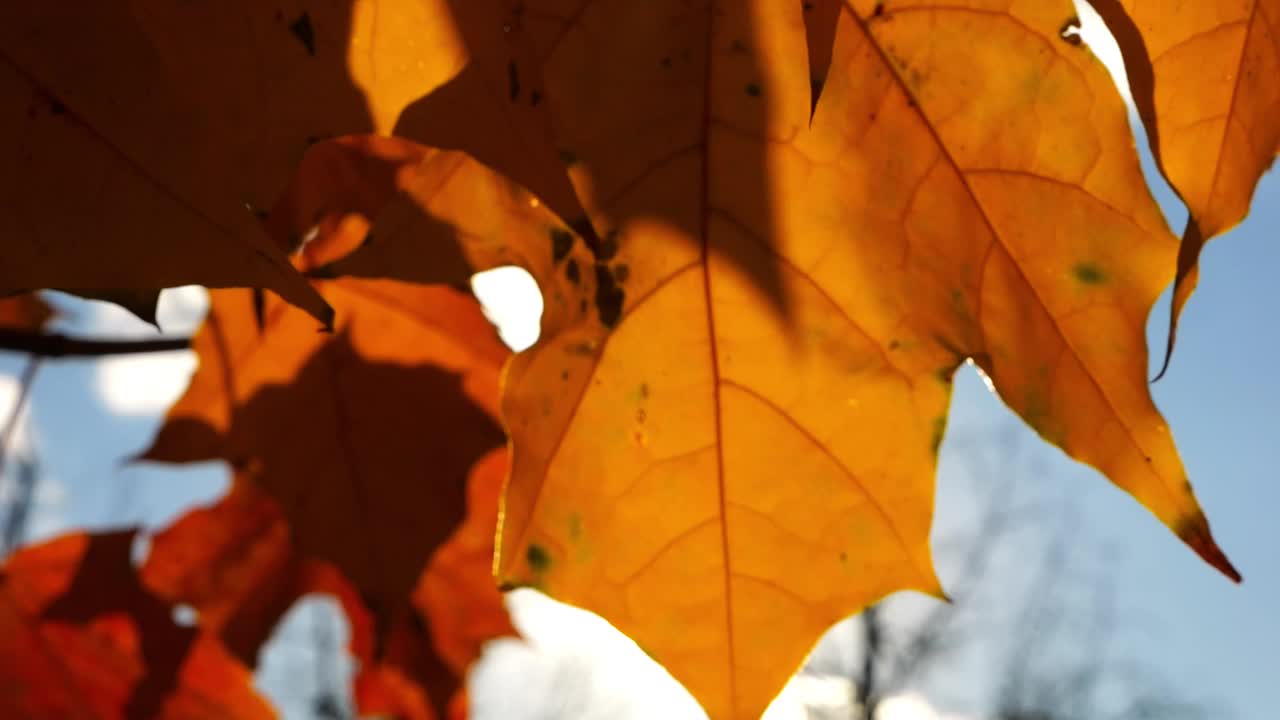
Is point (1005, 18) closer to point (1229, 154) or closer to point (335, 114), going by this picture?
point (1229, 154)

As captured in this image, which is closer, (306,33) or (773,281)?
(306,33)

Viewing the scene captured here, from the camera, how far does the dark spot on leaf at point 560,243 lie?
1.68ft

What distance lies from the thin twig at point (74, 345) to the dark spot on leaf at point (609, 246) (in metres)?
0.52

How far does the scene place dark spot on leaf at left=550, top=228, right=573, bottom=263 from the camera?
1.68 ft

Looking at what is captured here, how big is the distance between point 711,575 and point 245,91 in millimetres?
289

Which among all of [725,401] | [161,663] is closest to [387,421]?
[161,663]

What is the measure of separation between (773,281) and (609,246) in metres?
0.08

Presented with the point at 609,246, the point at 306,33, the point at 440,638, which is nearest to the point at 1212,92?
the point at 609,246

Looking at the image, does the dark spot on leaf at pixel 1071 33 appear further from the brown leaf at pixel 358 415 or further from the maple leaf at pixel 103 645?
the maple leaf at pixel 103 645

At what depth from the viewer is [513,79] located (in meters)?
0.45

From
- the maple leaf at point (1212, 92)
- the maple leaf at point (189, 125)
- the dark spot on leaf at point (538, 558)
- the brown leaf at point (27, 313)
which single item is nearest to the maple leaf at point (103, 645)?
the brown leaf at point (27, 313)

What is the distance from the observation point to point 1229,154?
0.46 metres

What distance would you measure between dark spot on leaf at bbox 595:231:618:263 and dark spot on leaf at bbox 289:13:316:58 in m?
0.15

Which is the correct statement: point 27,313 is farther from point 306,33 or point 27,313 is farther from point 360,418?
point 306,33
